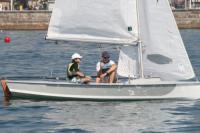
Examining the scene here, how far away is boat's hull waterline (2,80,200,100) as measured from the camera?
24156 mm

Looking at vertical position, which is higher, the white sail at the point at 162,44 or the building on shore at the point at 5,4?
the white sail at the point at 162,44

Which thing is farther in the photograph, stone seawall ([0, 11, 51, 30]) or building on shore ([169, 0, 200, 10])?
building on shore ([169, 0, 200, 10])

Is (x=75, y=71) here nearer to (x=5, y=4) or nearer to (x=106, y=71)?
(x=106, y=71)

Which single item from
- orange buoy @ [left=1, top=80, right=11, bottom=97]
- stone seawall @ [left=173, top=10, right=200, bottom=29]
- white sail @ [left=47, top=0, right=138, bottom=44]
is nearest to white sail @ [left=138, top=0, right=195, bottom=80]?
white sail @ [left=47, top=0, right=138, bottom=44]

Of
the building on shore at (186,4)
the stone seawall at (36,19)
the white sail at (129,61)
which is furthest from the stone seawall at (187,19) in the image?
the white sail at (129,61)

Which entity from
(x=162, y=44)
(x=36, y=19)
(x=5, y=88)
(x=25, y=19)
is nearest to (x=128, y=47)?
(x=162, y=44)

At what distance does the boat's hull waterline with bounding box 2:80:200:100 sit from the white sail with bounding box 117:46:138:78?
100 cm

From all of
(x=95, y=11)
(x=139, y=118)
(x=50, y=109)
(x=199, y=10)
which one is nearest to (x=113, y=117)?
(x=139, y=118)

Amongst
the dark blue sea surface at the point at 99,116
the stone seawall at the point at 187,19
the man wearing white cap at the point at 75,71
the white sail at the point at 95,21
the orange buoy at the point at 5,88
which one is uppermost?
the white sail at the point at 95,21

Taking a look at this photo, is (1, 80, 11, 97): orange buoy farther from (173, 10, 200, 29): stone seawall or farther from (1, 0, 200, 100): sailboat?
(173, 10, 200, 29): stone seawall

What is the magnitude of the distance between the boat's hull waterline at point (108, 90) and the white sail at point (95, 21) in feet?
4.82

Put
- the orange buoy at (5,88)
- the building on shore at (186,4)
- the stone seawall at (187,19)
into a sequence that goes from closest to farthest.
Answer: the orange buoy at (5,88)
the stone seawall at (187,19)
the building on shore at (186,4)

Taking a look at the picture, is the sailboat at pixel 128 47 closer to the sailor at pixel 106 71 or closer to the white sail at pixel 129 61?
the white sail at pixel 129 61

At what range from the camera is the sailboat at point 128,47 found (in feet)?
79.9
